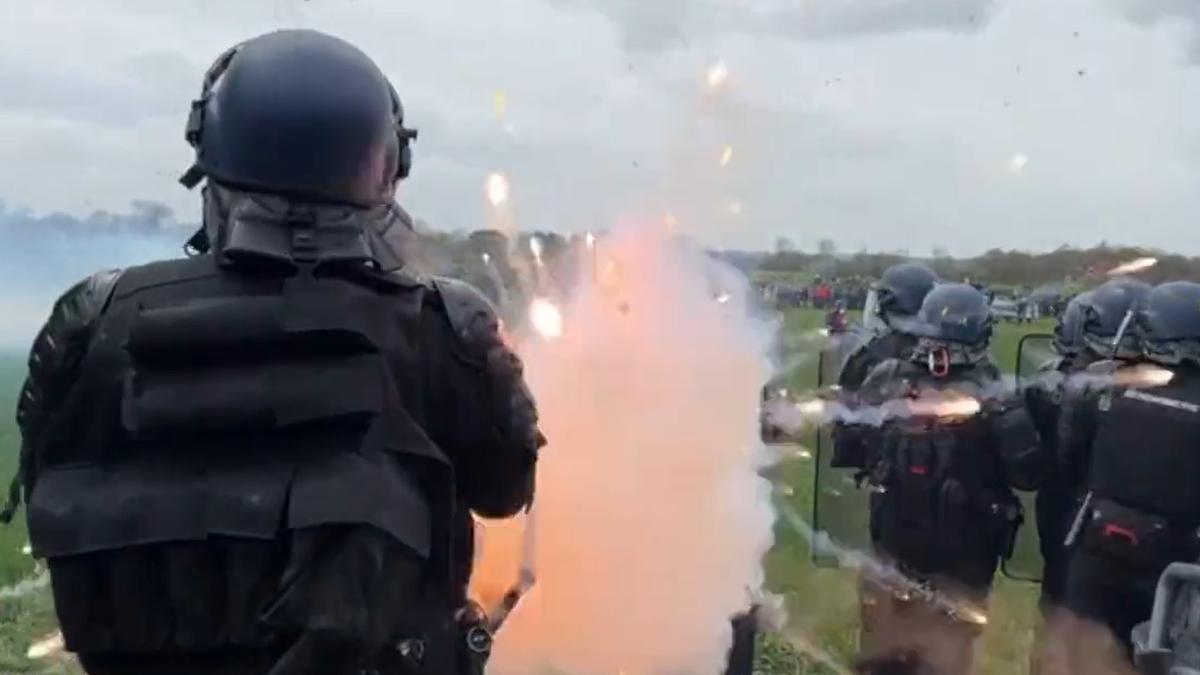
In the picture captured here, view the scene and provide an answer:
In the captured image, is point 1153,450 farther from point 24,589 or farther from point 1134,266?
point 24,589

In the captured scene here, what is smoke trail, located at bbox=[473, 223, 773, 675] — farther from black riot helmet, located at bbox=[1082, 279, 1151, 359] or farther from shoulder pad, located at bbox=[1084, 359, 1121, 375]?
black riot helmet, located at bbox=[1082, 279, 1151, 359]

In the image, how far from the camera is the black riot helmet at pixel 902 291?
32.6 ft

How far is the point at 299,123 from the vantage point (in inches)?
123

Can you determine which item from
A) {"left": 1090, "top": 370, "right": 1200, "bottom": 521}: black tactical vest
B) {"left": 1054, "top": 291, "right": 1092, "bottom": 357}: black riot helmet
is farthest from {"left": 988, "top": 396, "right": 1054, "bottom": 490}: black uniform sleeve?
{"left": 1054, "top": 291, "right": 1092, "bottom": 357}: black riot helmet

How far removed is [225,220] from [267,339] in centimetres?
31

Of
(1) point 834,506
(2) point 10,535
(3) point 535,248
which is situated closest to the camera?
(3) point 535,248

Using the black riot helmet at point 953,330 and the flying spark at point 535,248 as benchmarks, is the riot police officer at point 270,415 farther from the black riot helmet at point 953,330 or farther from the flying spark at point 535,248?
the black riot helmet at point 953,330

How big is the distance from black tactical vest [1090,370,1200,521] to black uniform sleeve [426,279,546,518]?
495cm

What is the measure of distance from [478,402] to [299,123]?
26.6 inches

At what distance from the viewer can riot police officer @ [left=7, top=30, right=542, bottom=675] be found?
2.97 metres

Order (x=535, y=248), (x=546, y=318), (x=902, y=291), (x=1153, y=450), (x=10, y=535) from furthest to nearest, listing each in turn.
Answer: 1. (x=10, y=535)
2. (x=902, y=291)
3. (x=1153, y=450)
4. (x=535, y=248)
5. (x=546, y=318)

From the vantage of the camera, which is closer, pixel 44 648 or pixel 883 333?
pixel 44 648

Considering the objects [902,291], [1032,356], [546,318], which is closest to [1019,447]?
[1032,356]

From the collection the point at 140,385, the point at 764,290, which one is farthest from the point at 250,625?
the point at 764,290
